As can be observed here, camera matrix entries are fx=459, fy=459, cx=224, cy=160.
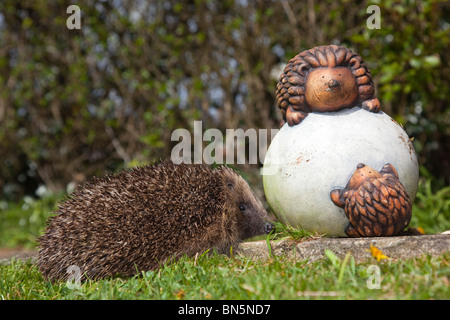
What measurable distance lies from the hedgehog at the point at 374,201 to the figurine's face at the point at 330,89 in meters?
0.48

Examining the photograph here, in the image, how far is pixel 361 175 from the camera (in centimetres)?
291

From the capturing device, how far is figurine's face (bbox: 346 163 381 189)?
290cm

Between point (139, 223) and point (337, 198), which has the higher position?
point (337, 198)

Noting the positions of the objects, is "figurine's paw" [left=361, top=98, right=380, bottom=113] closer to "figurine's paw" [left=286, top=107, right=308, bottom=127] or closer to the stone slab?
"figurine's paw" [left=286, top=107, right=308, bottom=127]

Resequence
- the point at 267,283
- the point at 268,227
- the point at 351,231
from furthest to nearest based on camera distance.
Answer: the point at 268,227, the point at 351,231, the point at 267,283

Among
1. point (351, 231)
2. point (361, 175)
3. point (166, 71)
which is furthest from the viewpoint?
point (166, 71)

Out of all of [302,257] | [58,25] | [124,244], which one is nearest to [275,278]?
[302,257]

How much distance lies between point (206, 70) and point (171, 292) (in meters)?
4.28

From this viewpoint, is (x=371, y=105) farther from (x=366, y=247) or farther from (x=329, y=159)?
(x=366, y=247)

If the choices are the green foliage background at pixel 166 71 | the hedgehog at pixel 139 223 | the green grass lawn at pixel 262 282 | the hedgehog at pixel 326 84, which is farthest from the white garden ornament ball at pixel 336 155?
the green foliage background at pixel 166 71

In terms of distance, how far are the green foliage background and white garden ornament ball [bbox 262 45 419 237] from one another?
2.01 metres

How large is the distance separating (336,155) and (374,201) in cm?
38

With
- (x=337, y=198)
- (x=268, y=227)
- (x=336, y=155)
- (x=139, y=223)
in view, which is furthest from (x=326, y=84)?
(x=139, y=223)

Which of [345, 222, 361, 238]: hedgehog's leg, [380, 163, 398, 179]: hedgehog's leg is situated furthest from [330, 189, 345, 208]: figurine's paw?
[380, 163, 398, 179]: hedgehog's leg
